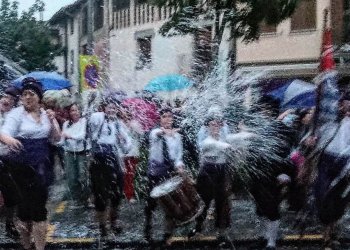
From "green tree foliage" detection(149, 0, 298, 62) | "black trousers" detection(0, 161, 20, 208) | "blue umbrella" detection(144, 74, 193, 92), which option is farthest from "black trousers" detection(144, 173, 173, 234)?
"green tree foliage" detection(149, 0, 298, 62)

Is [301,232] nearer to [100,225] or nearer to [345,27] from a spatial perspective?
[100,225]

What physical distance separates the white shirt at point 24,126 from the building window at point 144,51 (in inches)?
734

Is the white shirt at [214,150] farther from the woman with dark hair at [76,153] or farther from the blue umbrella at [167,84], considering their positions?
the blue umbrella at [167,84]

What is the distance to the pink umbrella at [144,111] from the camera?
37.2 ft

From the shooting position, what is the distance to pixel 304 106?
10133 mm

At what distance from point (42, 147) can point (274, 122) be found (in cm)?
356

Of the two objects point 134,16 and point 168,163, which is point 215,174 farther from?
point 134,16

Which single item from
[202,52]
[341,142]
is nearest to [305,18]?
[202,52]

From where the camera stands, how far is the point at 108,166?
9.16 meters

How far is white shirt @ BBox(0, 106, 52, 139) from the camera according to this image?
23.9 ft

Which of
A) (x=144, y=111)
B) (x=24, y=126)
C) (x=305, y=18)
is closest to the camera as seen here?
(x=24, y=126)

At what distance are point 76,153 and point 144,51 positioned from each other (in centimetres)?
Answer: 1785

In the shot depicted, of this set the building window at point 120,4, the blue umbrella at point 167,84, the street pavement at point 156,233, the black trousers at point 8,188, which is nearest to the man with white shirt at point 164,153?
the street pavement at point 156,233

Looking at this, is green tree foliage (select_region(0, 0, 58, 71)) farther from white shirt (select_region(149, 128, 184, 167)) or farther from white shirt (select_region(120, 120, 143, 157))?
white shirt (select_region(149, 128, 184, 167))
